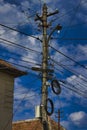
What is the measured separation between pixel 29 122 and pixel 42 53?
69.4 ft

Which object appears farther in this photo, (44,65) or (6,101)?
(6,101)

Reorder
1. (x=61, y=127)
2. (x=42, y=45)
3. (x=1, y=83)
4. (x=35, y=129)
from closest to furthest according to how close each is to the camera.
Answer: (x=42, y=45), (x=1, y=83), (x=35, y=129), (x=61, y=127)

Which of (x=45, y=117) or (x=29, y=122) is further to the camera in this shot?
(x=29, y=122)

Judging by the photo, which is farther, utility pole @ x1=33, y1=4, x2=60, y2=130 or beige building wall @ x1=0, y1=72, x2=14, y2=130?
beige building wall @ x1=0, y1=72, x2=14, y2=130

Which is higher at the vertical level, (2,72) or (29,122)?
(2,72)

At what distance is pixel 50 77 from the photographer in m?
21.3

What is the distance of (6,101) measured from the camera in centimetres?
2772

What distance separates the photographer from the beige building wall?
89.4 ft

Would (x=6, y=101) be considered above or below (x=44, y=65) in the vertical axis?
below

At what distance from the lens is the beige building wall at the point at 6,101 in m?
27.2

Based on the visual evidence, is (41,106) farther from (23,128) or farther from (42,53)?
(23,128)

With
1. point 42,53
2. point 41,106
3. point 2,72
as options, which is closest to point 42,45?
point 42,53

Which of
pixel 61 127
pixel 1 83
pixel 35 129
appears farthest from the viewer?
pixel 61 127

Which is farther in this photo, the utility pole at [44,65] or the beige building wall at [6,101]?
the beige building wall at [6,101]
